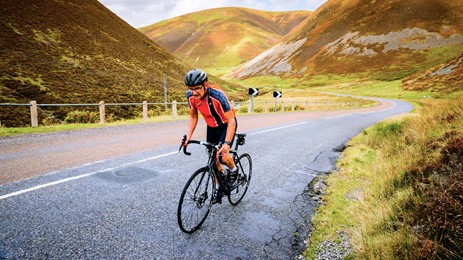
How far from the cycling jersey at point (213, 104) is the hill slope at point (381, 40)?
262ft

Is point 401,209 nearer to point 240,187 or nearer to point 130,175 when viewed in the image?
point 240,187

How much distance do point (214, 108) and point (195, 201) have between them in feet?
4.21

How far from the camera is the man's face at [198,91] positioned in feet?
11.7

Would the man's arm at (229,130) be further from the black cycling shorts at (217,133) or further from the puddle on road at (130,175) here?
the puddle on road at (130,175)

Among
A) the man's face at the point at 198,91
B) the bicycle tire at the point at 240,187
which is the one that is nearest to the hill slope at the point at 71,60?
the bicycle tire at the point at 240,187

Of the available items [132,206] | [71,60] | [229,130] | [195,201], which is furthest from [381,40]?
[132,206]

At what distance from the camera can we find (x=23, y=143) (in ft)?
27.3

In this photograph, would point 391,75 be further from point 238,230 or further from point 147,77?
point 238,230

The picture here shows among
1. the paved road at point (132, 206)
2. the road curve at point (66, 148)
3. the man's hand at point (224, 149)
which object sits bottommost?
the paved road at point (132, 206)

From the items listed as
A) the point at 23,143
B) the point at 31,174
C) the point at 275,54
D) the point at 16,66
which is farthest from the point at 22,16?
the point at 275,54

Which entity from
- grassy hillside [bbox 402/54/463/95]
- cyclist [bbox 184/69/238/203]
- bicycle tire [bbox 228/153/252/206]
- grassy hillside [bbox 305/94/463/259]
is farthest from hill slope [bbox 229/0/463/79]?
cyclist [bbox 184/69/238/203]

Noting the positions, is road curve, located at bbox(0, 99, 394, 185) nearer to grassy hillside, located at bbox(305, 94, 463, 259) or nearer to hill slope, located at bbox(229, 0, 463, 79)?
grassy hillside, located at bbox(305, 94, 463, 259)

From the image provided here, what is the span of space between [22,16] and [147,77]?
43.1 feet

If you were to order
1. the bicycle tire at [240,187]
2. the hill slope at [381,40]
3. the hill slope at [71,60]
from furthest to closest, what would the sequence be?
the hill slope at [381,40] → the hill slope at [71,60] → the bicycle tire at [240,187]
